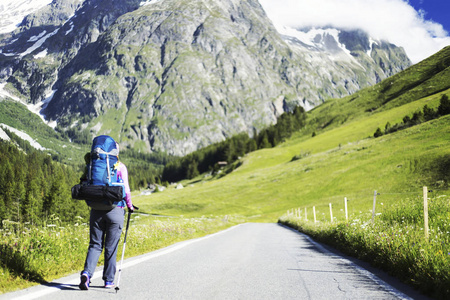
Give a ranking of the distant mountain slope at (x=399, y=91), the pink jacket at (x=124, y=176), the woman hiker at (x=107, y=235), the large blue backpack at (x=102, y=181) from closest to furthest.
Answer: the large blue backpack at (x=102, y=181), the woman hiker at (x=107, y=235), the pink jacket at (x=124, y=176), the distant mountain slope at (x=399, y=91)

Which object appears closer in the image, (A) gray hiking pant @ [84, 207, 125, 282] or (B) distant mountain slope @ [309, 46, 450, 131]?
(A) gray hiking pant @ [84, 207, 125, 282]

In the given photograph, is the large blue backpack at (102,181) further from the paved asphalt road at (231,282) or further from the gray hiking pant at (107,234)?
the paved asphalt road at (231,282)

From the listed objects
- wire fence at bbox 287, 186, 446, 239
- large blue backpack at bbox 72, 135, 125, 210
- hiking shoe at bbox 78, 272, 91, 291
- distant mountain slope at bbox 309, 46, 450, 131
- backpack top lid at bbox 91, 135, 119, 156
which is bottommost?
wire fence at bbox 287, 186, 446, 239

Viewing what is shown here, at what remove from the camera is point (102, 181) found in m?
6.62

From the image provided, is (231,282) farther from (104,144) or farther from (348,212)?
(348,212)

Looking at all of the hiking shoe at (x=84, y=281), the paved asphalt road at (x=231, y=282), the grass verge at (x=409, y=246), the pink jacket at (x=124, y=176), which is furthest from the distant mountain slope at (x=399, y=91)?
the hiking shoe at (x=84, y=281)

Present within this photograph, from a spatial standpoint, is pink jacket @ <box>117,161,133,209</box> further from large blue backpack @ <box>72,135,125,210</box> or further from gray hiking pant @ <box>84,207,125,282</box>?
gray hiking pant @ <box>84,207,125,282</box>

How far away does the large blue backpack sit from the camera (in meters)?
6.36

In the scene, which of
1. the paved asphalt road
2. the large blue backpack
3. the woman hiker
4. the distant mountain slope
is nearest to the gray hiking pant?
the woman hiker

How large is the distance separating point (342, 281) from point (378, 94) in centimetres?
15455

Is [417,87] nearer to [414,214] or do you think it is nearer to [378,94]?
[378,94]

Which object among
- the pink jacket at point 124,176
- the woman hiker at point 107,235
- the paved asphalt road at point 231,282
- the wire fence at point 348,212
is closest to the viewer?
the paved asphalt road at point 231,282

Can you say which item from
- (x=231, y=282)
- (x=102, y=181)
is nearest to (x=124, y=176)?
(x=102, y=181)

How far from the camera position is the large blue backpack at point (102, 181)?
20.9 ft
